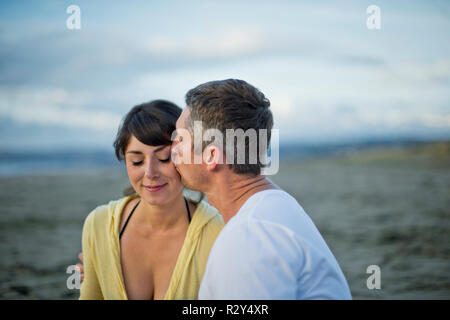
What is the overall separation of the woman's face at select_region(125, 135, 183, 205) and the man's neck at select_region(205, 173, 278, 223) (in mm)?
906

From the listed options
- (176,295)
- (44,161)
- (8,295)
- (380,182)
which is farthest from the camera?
(44,161)

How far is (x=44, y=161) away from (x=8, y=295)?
1482cm

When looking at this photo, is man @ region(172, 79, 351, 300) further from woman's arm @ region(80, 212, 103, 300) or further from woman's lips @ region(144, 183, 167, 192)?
woman's arm @ region(80, 212, 103, 300)

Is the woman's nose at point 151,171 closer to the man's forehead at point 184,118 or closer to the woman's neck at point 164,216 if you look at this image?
the woman's neck at point 164,216

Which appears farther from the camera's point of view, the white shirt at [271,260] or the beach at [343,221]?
the beach at [343,221]

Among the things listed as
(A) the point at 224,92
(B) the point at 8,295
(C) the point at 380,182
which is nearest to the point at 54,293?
(B) the point at 8,295

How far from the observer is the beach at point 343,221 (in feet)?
17.0

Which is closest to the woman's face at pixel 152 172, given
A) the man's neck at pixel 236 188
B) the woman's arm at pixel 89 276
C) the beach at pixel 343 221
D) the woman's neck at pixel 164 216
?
the woman's neck at pixel 164 216

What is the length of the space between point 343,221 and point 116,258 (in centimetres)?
613

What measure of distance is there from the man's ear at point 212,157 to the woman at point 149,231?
91 centimetres

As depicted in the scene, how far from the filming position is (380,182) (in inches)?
467

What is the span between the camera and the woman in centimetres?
289

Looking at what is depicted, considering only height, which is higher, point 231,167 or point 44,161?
point 44,161
